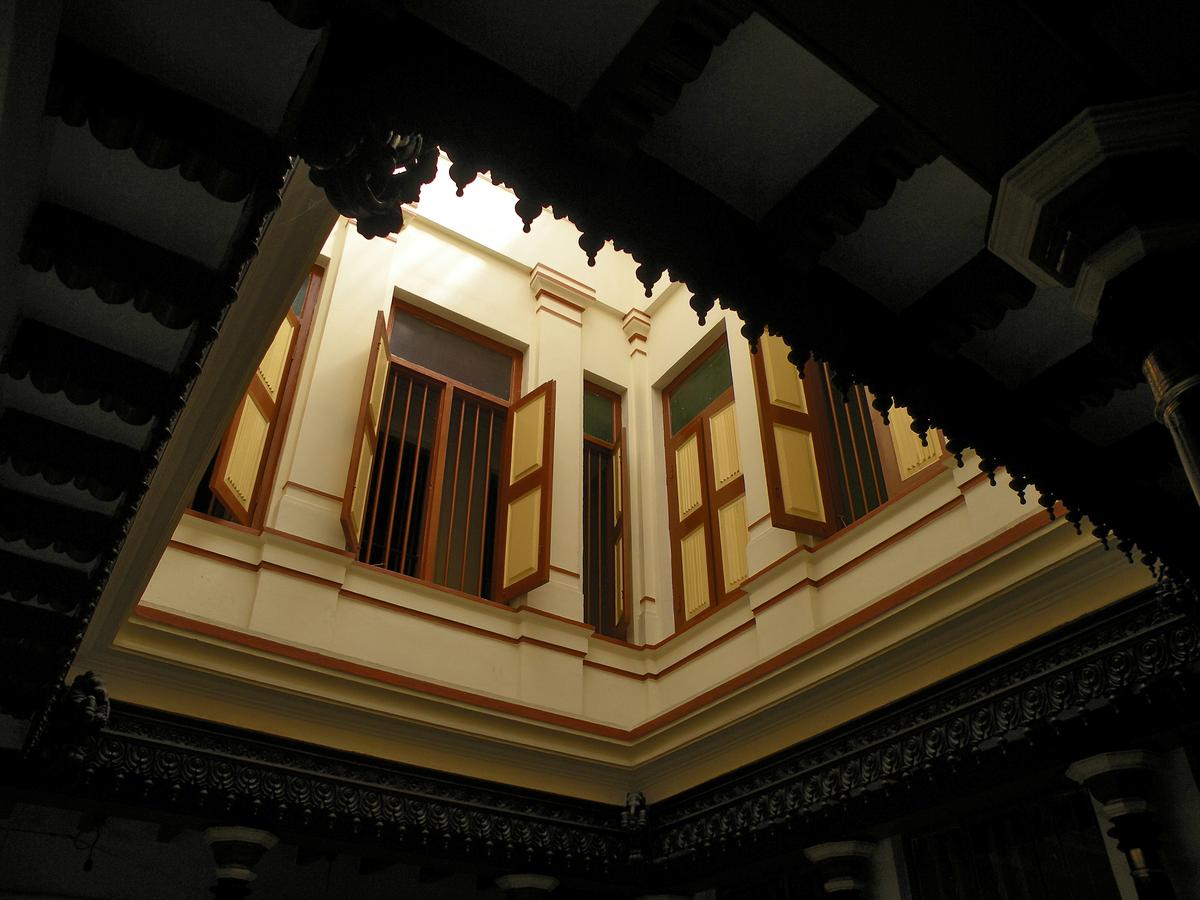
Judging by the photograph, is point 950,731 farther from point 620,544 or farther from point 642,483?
point 642,483

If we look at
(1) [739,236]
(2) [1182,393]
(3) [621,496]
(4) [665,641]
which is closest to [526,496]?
(3) [621,496]

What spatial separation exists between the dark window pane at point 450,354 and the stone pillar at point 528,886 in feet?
13.8

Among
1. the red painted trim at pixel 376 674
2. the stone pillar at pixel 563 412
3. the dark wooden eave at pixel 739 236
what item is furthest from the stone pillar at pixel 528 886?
the dark wooden eave at pixel 739 236

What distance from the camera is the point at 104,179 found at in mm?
2619

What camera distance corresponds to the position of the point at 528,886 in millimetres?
6281

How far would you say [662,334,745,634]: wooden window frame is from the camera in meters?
7.81

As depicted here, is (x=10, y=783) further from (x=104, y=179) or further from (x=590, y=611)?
(x=590, y=611)

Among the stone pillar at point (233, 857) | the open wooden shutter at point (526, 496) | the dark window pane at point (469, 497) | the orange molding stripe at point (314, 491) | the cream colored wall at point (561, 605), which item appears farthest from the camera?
the dark window pane at point (469, 497)

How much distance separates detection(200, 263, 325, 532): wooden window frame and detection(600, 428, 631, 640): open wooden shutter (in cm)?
301

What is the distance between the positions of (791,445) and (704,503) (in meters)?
1.41

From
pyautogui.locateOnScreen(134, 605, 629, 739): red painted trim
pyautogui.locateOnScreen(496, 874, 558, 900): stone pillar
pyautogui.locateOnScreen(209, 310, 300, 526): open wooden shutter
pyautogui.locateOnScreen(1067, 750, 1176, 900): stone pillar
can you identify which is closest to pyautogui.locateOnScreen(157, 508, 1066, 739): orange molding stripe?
pyautogui.locateOnScreen(134, 605, 629, 739): red painted trim

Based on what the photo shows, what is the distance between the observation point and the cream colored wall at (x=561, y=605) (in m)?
5.54

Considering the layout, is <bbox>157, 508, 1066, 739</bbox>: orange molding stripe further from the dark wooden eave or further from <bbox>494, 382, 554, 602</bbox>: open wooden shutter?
the dark wooden eave

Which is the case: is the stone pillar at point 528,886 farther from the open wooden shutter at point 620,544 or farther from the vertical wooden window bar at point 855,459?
the vertical wooden window bar at point 855,459
